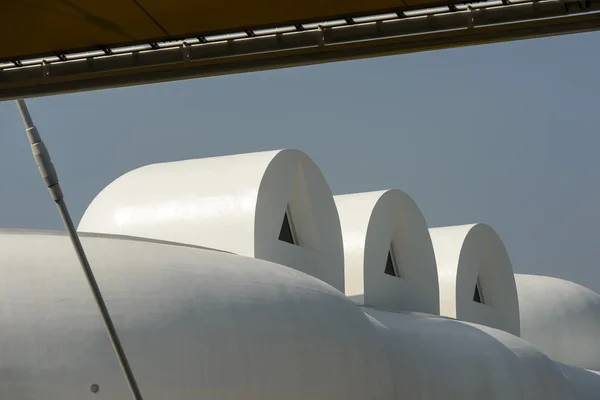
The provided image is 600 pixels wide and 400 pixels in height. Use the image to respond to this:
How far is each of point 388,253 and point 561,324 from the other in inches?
927

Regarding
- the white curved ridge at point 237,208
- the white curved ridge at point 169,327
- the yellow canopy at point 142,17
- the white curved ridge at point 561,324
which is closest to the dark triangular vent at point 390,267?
the white curved ridge at point 237,208

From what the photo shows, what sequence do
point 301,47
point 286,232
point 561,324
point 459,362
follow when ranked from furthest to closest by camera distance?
point 561,324, point 286,232, point 459,362, point 301,47

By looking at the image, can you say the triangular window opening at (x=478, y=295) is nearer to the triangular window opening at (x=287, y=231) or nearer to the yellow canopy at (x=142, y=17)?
the triangular window opening at (x=287, y=231)

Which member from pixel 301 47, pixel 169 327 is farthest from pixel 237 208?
pixel 301 47

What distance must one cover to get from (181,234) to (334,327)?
6486mm

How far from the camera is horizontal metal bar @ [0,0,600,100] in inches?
232

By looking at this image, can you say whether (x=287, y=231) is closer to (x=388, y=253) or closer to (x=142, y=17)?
(x=388, y=253)

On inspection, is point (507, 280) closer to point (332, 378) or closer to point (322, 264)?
point (322, 264)

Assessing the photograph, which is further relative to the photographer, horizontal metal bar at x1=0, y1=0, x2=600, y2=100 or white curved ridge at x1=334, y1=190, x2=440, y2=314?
white curved ridge at x1=334, y1=190, x2=440, y2=314

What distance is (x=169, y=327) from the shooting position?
1344 centimetres

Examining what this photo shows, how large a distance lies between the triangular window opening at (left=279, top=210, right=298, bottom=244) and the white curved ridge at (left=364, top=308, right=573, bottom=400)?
2762mm

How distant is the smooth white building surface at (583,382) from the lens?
31.4 metres

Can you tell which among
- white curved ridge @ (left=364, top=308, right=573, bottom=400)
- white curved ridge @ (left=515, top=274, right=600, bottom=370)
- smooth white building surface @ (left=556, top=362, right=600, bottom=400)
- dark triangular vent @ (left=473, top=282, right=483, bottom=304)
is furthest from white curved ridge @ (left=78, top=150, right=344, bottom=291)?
white curved ridge @ (left=515, top=274, right=600, bottom=370)

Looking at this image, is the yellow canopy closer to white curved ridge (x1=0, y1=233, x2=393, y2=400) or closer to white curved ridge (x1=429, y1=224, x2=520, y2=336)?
white curved ridge (x1=0, y1=233, x2=393, y2=400)
